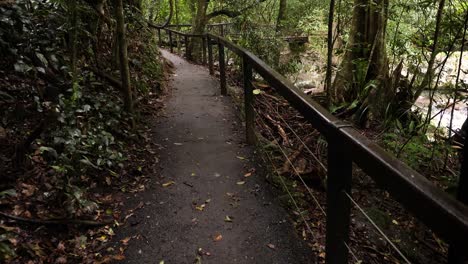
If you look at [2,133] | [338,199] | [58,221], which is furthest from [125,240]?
[338,199]

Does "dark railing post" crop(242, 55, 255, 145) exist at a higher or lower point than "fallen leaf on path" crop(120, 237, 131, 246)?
higher

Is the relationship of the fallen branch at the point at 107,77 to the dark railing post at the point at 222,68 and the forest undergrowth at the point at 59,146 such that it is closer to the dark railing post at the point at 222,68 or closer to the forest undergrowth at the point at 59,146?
the forest undergrowth at the point at 59,146

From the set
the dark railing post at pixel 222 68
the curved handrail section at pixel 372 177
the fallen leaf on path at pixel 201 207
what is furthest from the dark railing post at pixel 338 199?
the dark railing post at pixel 222 68

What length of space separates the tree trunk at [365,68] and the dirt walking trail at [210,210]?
3.48 m

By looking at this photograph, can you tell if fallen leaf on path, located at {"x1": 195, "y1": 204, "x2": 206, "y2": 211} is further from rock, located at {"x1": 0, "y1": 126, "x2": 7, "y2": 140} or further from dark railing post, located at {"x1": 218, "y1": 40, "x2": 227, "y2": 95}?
dark railing post, located at {"x1": 218, "y1": 40, "x2": 227, "y2": 95}

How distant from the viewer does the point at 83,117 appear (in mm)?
4102

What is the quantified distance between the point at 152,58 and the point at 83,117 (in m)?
4.60

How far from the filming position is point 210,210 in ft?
10.6

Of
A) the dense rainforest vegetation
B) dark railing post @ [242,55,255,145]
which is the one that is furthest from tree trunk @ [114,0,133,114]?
dark railing post @ [242,55,255,145]

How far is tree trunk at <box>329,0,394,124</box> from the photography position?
737cm

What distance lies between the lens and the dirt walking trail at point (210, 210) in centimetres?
268

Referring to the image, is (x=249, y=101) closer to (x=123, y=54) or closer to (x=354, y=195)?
(x=123, y=54)

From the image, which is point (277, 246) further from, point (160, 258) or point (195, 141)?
point (195, 141)

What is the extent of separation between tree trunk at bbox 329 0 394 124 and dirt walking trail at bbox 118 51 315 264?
137 inches
